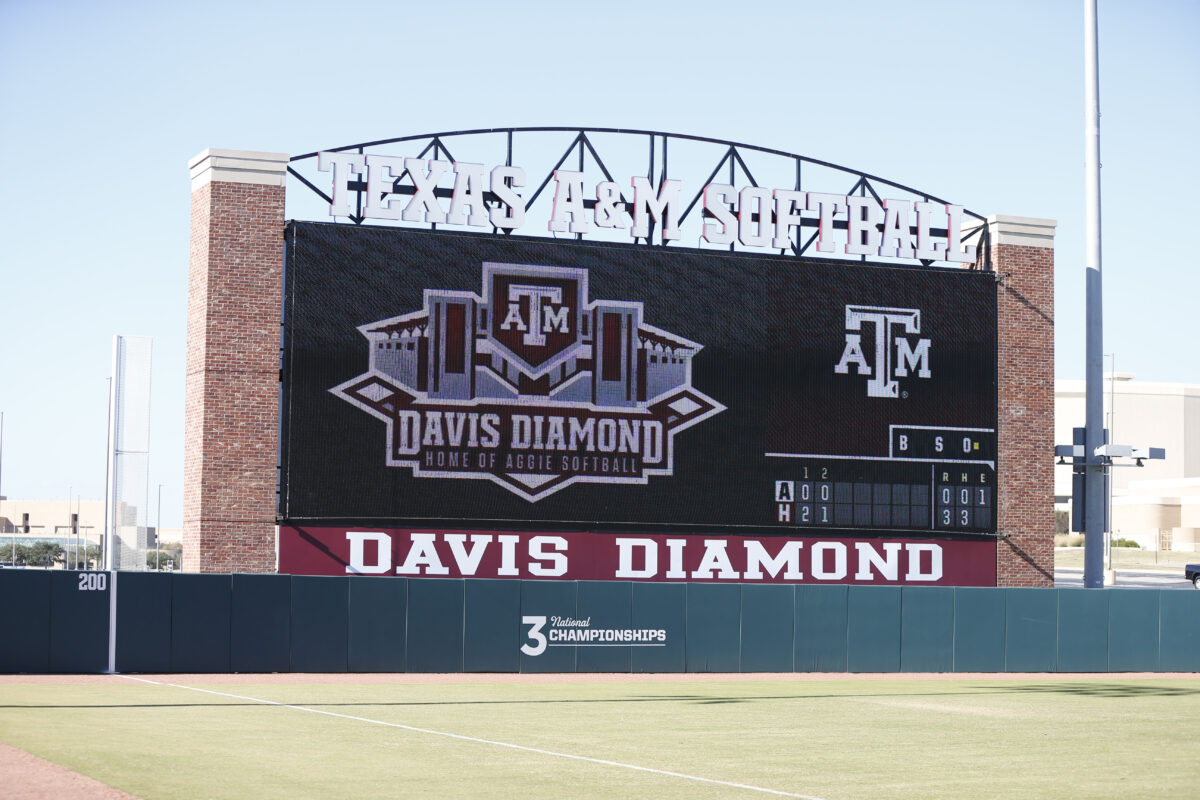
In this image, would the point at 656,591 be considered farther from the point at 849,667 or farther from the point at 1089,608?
the point at 1089,608

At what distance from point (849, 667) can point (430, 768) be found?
645 inches

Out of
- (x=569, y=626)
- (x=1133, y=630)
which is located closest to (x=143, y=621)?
(x=569, y=626)

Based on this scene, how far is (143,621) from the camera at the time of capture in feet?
78.9

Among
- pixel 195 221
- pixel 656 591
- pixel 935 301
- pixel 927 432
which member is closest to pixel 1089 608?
pixel 927 432

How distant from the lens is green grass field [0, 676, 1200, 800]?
11906mm

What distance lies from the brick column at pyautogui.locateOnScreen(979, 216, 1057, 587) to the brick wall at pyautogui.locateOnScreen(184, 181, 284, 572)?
14.2m

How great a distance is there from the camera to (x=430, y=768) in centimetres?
1279

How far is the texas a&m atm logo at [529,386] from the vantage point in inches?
1026

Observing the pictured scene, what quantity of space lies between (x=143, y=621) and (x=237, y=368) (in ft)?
16.5

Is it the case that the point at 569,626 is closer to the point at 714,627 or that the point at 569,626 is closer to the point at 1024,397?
the point at 714,627

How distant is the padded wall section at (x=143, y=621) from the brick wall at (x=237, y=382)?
7.84 feet

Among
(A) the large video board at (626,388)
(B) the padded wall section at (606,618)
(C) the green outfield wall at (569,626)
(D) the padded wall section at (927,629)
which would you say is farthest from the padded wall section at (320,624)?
(D) the padded wall section at (927,629)

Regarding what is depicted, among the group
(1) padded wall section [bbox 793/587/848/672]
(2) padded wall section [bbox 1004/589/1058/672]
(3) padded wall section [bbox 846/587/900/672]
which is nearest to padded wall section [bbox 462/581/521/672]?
(1) padded wall section [bbox 793/587/848/672]

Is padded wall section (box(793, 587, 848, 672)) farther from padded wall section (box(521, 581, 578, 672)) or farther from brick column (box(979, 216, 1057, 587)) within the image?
padded wall section (box(521, 581, 578, 672))
